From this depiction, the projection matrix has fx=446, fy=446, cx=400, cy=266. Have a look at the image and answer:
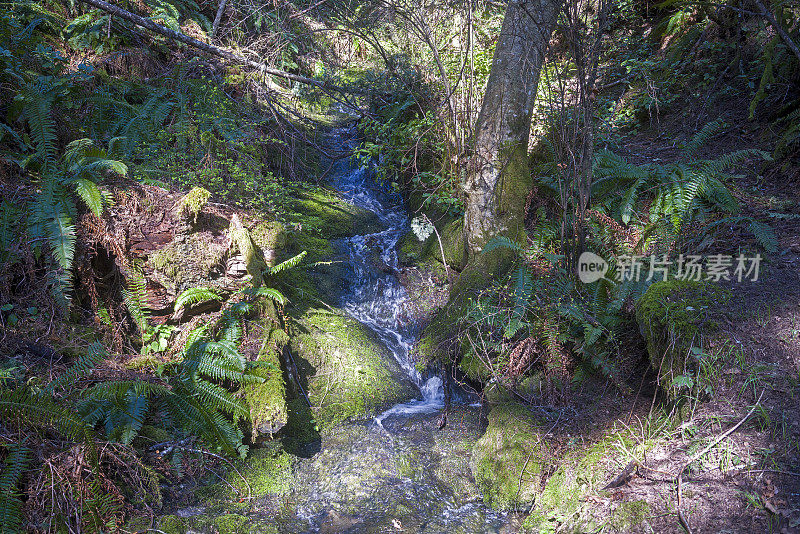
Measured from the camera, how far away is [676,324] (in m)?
3.54

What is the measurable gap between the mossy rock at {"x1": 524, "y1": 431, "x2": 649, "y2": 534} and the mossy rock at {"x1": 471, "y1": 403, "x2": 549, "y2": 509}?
140mm

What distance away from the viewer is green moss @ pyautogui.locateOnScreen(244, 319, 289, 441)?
14.0ft

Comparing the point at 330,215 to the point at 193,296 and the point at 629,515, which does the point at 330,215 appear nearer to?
the point at 193,296

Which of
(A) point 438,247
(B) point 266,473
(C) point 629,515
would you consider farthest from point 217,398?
(A) point 438,247

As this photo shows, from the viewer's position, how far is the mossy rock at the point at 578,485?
10.3 ft

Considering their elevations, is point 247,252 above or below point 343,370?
above

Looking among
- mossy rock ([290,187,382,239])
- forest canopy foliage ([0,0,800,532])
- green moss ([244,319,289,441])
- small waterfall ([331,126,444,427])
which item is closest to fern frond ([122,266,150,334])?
forest canopy foliage ([0,0,800,532])

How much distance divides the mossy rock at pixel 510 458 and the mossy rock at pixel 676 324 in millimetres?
1148

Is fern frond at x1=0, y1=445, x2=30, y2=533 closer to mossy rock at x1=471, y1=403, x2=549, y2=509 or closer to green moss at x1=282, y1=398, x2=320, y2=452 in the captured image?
green moss at x1=282, y1=398, x2=320, y2=452

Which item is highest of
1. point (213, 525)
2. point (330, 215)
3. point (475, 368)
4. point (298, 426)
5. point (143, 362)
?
point (330, 215)

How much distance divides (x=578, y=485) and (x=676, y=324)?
4.83 feet

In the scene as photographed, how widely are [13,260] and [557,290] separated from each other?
5070 mm

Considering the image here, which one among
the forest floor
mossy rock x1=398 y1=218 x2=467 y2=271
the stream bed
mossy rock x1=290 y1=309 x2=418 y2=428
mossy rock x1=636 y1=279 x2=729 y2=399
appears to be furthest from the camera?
mossy rock x1=398 y1=218 x2=467 y2=271

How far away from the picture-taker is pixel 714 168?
4.99 m
